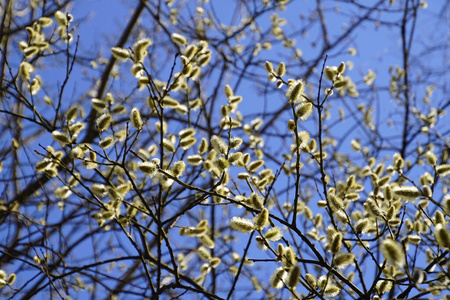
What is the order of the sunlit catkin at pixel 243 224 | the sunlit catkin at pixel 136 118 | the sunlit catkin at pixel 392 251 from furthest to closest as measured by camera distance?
the sunlit catkin at pixel 136 118 < the sunlit catkin at pixel 243 224 < the sunlit catkin at pixel 392 251

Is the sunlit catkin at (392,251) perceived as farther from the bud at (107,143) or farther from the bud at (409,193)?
the bud at (107,143)

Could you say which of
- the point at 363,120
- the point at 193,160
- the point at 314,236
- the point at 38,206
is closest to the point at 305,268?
the point at 314,236

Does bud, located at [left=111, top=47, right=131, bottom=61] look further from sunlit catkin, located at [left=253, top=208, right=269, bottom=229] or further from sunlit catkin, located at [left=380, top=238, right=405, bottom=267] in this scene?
sunlit catkin, located at [left=380, top=238, right=405, bottom=267]

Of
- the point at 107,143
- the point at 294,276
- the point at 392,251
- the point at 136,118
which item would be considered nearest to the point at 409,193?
the point at 392,251

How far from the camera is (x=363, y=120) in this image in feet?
14.3

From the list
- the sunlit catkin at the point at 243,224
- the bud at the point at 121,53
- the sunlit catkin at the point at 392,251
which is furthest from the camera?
the bud at the point at 121,53

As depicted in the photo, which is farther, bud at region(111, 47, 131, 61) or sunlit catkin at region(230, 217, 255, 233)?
bud at region(111, 47, 131, 61)

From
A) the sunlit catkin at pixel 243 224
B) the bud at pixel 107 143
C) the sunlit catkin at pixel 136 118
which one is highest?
the sunlit catkin at pixel 136 118

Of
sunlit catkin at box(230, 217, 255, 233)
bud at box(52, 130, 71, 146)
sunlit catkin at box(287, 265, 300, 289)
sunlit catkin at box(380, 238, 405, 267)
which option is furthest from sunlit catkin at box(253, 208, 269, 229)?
bud at box(52, 130, 71, 146)

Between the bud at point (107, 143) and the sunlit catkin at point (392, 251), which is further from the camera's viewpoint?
the bud at point (107, 143)

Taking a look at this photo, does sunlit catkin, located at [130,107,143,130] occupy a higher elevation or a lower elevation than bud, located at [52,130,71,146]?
higher

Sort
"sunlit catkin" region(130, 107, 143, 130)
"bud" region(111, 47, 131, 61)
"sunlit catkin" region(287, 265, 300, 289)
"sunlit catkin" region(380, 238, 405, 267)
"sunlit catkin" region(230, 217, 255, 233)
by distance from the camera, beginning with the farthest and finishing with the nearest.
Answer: "bud" region(111, 47, 131, 61) → "sunlit catkin" region(130, 107, 143, 130) → "sunlit catkin" region(230, 217, 255, 233) → "sunlit catkin" region(287, 265, 300, 289) → "sunlit catkin" region(380, 238, 405, 267)

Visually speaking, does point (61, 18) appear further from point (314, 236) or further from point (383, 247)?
point (383, 247)

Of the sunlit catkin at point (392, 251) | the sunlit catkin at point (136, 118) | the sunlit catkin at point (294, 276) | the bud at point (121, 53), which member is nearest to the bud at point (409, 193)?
the sunlit catkin at point (392, 251)
